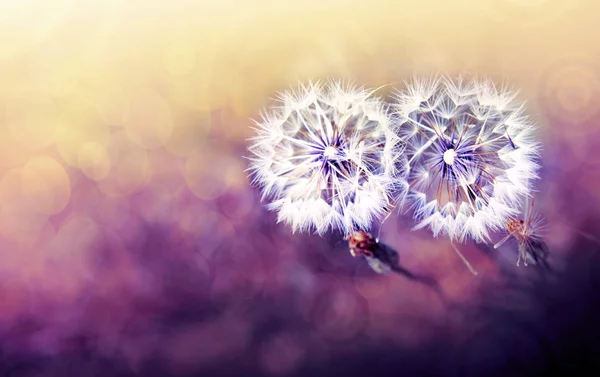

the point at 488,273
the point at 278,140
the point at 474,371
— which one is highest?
the point at 278,140

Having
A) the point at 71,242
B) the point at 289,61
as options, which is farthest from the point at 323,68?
the point at 71,242

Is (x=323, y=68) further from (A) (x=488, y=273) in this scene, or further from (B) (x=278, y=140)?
(A) (x=488, y=273)

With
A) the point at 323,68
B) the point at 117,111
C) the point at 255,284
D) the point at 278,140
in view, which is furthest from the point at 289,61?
the point at 255,284

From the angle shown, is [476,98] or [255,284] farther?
[255,284]

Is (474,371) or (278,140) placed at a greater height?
(278,140)

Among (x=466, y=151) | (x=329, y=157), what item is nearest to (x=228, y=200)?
(x=329, y=157)

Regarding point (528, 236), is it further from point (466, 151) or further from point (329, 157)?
point (329, 157)

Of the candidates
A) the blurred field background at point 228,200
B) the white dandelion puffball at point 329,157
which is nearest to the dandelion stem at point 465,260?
the blurred field background at point 228,200

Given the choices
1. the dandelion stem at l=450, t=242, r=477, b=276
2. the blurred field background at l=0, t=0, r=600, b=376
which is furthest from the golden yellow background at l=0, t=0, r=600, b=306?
the dandelion stem at l=450, t=242, r=477, b=276
